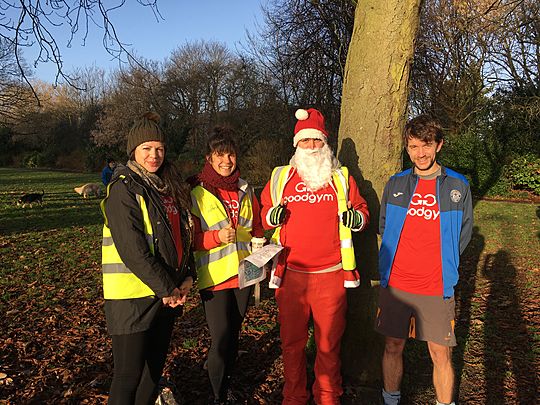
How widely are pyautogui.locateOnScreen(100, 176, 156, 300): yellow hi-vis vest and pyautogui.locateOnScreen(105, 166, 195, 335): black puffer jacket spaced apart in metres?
0.03

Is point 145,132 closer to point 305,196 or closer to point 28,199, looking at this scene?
point 305,196

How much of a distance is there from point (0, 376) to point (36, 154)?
134 feet

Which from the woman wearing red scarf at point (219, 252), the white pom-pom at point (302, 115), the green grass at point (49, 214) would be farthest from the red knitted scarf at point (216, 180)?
the green grass at point (49, 214)

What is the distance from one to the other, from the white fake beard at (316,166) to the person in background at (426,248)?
491 millimetres

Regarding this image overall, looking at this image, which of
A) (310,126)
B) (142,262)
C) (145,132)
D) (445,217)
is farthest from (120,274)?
(445,217)

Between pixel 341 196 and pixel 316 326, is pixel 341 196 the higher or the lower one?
the higher one

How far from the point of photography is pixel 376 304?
11.3 ft

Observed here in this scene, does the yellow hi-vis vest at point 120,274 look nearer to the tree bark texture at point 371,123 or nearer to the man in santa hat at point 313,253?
the man in santa hat at point 313,253

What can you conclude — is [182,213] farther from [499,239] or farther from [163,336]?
[499,239]

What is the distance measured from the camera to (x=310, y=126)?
3.03 metres

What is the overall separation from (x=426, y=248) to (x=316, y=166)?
3.08 ft

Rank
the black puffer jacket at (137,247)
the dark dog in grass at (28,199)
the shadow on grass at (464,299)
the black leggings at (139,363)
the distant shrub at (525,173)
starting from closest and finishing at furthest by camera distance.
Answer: the black puffer jacket at (137,247) < the black leggings at (139,363) < the shadow on grass at (464,299) < the dark dog in grass at (28,199) < the distant shrub at (525,173)

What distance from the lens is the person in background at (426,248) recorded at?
2789 mm

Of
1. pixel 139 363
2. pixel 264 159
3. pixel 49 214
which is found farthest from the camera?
pixel 264 159
